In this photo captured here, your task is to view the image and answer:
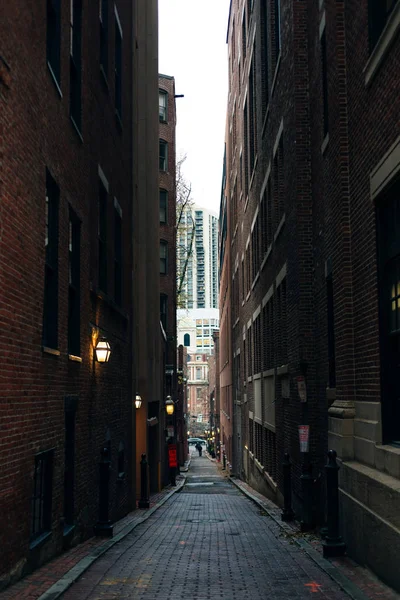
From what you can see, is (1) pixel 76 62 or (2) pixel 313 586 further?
(1) pixel 76 62

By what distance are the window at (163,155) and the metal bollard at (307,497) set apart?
3094 centimetres

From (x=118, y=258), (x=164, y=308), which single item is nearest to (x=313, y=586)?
(x=118, y=258)

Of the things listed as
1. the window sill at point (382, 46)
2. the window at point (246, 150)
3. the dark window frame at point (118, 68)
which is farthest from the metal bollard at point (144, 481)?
Answer: the window at point (246, 150)

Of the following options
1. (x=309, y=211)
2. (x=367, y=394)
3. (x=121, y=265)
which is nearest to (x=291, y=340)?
(x=309, y=211)

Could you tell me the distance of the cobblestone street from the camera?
8477mm

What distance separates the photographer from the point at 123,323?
60.1 feet

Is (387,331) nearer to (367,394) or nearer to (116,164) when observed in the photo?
(367,394)

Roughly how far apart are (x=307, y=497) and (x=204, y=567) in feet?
11.0

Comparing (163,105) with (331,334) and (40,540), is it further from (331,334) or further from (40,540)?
(40,540)

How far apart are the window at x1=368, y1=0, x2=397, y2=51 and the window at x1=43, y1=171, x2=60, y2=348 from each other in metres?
Answer: 4.56

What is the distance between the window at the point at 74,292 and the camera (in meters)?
12.5

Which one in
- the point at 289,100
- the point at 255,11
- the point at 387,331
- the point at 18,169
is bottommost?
the point at 387,331

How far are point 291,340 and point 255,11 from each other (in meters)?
13.3

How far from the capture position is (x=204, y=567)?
10.0 metres
